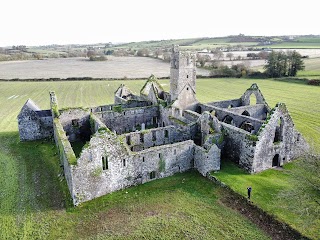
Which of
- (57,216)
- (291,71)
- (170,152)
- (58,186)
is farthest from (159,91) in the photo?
(291,71)

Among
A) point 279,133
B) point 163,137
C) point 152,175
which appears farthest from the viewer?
point 163,137

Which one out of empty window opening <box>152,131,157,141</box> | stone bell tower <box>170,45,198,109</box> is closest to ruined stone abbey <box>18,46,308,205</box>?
stone bell tower <box>170,45,198,109</box>

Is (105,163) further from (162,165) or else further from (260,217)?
(260,217)

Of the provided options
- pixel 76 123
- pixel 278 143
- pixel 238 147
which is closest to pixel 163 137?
pixel 238 147

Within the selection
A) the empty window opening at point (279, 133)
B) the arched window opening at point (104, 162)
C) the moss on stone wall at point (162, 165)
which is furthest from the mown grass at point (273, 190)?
the arched window opening at point (104, 162)

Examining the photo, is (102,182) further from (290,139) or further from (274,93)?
(274,93)
